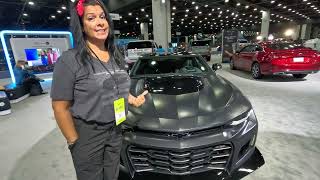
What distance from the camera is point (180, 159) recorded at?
1785mm

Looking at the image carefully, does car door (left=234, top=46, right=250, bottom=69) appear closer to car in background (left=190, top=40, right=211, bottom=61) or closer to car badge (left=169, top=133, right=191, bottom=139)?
car in background (left=190, top=40, right=211, bottom=61)

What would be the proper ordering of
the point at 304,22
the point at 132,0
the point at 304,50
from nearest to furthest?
the point at 304,50 → the point at 132,0 → the point at 304,22

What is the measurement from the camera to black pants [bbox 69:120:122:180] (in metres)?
1.28

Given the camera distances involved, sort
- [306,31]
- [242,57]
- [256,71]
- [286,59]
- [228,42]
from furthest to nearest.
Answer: [306,31], [228,42], [242,57], [256,71], [286,59]

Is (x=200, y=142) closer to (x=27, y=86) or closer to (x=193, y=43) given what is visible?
(x=27, y=86)

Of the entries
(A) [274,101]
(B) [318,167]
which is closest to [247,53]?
(A) [274,101]

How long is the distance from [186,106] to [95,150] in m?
0.99

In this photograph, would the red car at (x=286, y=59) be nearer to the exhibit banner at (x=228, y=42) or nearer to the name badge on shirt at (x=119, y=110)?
the name badge on shirt at (x=119, y=110)

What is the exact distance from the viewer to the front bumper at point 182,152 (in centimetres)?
176

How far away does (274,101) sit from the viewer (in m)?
4.96

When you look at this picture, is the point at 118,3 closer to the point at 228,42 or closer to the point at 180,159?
the point at 228,42

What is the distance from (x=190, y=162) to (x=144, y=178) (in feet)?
1.29

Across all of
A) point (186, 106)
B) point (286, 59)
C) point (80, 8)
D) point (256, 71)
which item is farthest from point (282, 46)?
point (80, 8)

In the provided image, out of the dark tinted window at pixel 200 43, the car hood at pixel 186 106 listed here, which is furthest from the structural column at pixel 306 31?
the car hood at pixel 186 106
